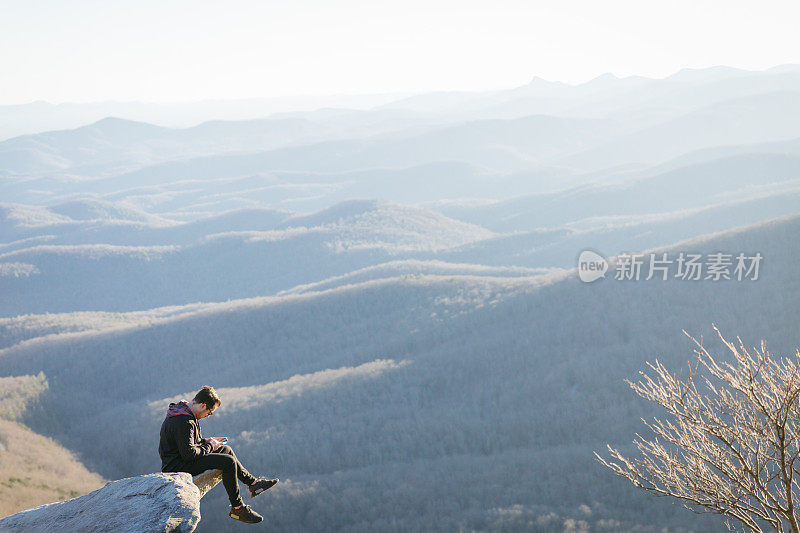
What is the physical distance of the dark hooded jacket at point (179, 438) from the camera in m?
11.5

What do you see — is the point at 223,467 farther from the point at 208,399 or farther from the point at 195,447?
the point at 208,399

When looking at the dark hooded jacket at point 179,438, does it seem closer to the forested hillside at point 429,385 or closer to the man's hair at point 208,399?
the man's hair at point 208,399

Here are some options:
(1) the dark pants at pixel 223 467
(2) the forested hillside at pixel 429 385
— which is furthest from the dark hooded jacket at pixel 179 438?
(2) the forested hillside at pixel 429 385

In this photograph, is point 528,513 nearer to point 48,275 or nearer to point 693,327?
point 693,327

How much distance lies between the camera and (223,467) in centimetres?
1201

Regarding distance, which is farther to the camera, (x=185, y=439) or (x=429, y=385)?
(x=429, y=385)

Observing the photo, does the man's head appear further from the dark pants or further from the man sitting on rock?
the dark pants

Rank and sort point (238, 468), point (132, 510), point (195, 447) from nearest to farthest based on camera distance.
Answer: point (132, 510)
point (195, 447)
point (238, 468)

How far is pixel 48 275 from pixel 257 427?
147m

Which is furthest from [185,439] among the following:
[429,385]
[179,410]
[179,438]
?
[429,385]

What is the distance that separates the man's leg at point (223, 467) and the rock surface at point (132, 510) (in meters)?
0.35

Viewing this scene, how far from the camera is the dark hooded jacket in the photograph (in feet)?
37.6

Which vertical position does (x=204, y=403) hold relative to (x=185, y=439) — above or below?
above

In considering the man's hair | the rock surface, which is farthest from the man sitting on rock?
the rock surface
